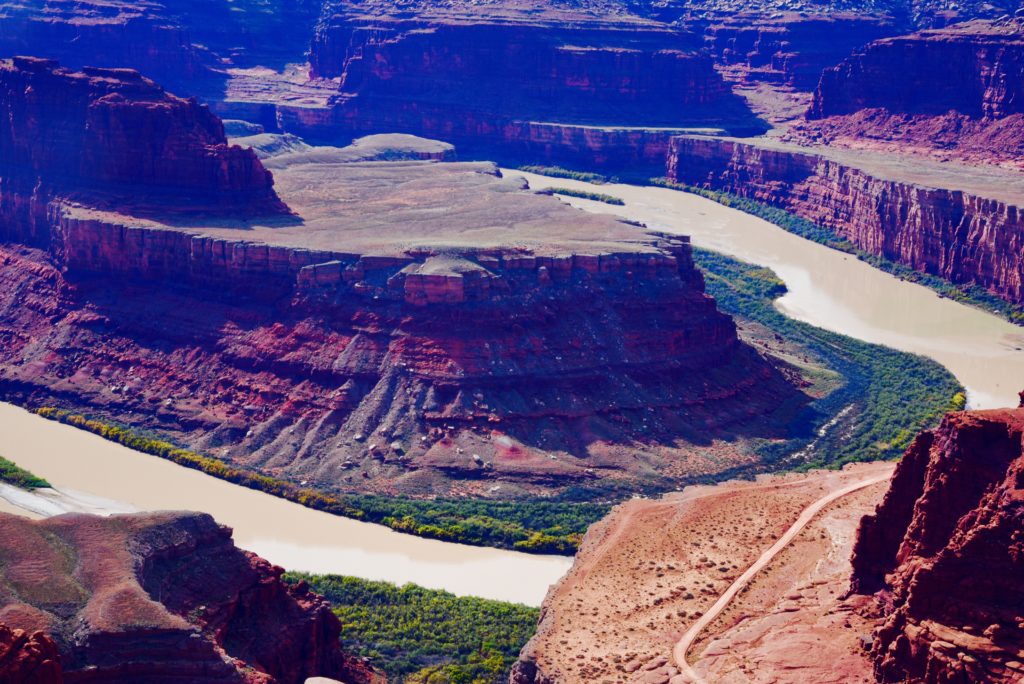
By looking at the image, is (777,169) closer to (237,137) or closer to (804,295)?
(804,295)

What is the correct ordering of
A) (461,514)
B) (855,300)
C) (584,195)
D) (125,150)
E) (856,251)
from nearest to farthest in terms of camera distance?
(461,514) < (125,150) < (855,300) < (856,251) < (584,195)

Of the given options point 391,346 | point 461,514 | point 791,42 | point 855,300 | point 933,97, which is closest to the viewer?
point 461,514

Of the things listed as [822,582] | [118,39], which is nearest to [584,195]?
[118,39]

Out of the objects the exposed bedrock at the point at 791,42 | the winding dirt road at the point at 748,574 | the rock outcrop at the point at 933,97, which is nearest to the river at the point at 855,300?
the rock outcrop at the point at 933,97

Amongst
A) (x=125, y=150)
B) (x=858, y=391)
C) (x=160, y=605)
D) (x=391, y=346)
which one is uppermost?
(x=125, y=150)

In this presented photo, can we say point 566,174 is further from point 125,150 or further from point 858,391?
point 858,391

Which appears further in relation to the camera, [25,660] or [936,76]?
[936,76]

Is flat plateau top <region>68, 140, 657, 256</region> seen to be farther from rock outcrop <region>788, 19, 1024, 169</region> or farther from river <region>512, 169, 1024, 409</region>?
rock outcrop <region>788, 19, 1024, 169</region>
